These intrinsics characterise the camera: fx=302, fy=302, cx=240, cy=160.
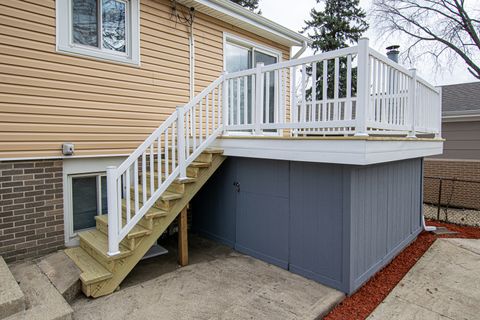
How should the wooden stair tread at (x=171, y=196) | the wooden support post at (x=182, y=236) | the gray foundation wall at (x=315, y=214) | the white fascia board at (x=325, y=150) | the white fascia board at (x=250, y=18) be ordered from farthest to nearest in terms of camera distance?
the white fascia board at (x=250, y=18), the wooden support post at (x=182, y=236), the wooden stair tread at (x=171, y=196), the gray foundation wall at (x=315, y=214), the white fascia board at (x=325, y=150)

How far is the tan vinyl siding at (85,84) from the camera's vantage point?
3.52 meters

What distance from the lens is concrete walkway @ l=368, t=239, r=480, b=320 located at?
3.15 meters

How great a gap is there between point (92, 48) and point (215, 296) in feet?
11.8

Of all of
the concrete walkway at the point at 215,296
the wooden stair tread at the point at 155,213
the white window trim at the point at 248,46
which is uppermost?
the white window trim at the point at 248,46

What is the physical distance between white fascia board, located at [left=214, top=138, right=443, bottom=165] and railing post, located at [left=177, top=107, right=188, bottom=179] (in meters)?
0.76

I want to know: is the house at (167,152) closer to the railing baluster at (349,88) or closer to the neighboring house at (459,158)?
the railing baluster at (349,88)

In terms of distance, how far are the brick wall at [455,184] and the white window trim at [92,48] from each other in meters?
8.32

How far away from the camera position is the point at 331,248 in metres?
3.53

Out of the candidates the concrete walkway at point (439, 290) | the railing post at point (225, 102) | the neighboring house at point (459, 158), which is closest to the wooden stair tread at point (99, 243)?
the railing post at point (225, 102)

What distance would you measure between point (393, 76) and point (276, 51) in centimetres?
352

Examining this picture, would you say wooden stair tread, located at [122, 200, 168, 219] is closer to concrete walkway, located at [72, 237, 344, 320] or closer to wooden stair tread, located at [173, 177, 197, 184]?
wooden stair tread, located at [173, 177, 197, 184]

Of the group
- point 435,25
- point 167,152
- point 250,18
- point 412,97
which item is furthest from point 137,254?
point 435,25

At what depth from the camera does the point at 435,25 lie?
12.7m

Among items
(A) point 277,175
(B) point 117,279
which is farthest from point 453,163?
(B) point 117,279
